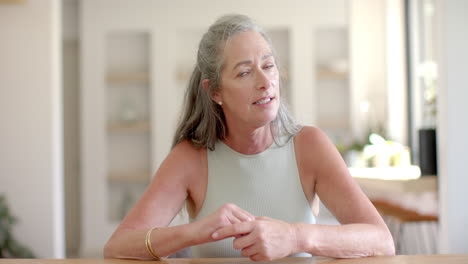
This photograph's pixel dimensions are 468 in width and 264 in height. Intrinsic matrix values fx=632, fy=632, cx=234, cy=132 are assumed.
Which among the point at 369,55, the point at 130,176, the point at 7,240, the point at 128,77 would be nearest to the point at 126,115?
the point at 128,77

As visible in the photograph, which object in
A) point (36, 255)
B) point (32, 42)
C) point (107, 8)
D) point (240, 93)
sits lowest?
point (36, 255)

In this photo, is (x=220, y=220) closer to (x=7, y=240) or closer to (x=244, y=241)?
(x=244, y=241)

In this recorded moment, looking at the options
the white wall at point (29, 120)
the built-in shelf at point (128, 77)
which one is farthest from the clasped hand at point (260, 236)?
the built-in shelf at point (128, 77)

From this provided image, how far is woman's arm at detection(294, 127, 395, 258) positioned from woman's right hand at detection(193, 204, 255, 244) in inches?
5.0

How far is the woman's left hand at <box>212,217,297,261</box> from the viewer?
1370 mm

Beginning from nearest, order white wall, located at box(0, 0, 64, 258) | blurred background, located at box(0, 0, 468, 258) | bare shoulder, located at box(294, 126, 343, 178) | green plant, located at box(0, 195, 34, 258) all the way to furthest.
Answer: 1. bare shoulder, located at box(294, 126, 343, 178)
2. green plant, located at box(0, 195, 34, 258)
3. white wall, located at box(0, 0, 64, 258)
4. blurred background, located at box(0, 0, 468, 258)

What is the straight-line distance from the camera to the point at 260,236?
137cm

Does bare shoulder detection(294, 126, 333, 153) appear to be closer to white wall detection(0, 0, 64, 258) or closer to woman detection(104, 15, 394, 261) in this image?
woman detection(104, 15, 394, 261)

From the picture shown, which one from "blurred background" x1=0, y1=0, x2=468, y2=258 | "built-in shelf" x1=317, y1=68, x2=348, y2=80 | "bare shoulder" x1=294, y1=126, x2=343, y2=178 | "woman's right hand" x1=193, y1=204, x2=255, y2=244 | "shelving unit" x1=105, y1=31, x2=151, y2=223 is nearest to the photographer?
"woman's right hand" x1=193, y1=204, x2=255, y2=244

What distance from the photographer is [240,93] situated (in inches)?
71.1

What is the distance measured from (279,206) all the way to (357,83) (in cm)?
506

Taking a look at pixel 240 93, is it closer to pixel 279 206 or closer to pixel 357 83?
pixel 279 206

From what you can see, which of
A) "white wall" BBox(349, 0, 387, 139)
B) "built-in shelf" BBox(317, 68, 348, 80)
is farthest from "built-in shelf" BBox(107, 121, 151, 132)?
"white wall" BBox(349, 0, 387, 139)

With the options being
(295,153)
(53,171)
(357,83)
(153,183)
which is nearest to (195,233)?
(153,183)
